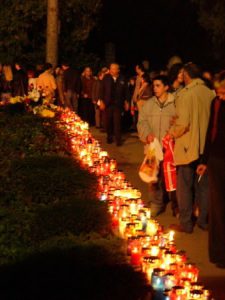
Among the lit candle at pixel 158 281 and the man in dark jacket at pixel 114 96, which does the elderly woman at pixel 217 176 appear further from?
the man in dark jacket at pixel 114 96

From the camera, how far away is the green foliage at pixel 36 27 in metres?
25.9

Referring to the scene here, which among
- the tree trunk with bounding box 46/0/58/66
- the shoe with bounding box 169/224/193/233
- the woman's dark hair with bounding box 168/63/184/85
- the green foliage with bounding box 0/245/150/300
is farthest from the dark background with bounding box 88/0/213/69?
the green foliage with bounding box 0/245/150/300

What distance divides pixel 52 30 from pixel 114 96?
6230 millimetres

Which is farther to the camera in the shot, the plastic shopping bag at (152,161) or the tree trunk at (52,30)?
the tree trunk at (52,30)

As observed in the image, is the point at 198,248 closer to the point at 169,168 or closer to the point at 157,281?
the point at 169,168

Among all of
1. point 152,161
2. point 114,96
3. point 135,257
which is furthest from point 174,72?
point 114,96

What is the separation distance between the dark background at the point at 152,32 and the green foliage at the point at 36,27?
180 inches

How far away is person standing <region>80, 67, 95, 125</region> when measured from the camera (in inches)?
834

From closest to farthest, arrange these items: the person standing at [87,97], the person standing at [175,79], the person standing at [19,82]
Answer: the person standing at [175,79], the person standing at [19,82], the person standing at [87,97]

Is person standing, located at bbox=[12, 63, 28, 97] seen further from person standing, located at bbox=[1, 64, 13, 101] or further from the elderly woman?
the elderly woman

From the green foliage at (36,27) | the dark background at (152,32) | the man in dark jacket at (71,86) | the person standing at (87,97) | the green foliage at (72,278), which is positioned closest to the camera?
the green foliage at (72,278)

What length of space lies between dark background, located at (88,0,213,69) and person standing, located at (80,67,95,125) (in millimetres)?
10235

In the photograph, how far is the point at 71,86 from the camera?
21.1 m

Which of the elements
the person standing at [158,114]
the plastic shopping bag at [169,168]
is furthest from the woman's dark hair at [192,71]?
the plastic shopping bag at [169,168]
